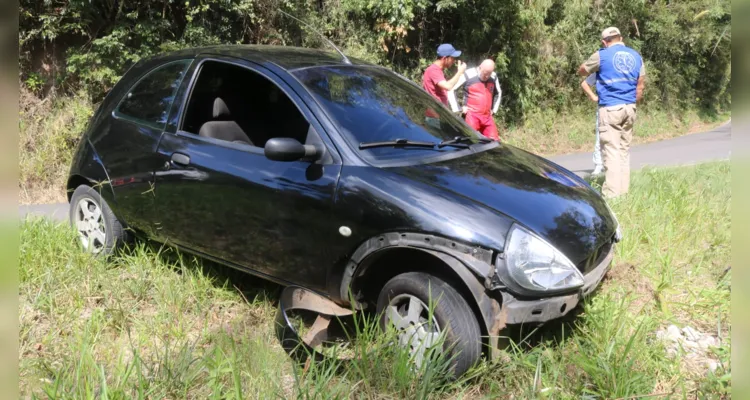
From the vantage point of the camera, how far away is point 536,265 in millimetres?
2666

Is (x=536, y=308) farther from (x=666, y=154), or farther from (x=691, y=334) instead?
(x=666, y=154)

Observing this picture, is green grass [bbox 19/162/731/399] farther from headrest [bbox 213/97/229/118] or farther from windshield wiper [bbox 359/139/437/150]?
headrest [bbox 213/97/229/118]

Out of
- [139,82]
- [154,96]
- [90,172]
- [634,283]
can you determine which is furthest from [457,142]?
[90,172]

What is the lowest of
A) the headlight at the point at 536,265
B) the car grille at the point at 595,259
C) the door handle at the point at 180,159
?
the car grille at the point at 595,259

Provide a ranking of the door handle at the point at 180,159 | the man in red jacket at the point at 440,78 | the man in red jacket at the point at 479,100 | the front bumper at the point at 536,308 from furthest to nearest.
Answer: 1. the man in red jacket at the point at 440,78
2. the man in red jacket at the point at 479,100
3. the door handle at the point at 180,159
4. the front bumper at the point at 536,308

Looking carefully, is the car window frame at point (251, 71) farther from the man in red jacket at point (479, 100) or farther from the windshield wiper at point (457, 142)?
the man in red jacket at point (479, 100)

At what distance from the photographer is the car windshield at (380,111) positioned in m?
3.32

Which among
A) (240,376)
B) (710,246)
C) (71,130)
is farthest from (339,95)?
(71,130)

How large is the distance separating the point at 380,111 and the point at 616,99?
4121 mm

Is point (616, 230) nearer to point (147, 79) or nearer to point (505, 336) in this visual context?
point (505, 336)

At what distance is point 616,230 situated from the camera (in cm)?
345

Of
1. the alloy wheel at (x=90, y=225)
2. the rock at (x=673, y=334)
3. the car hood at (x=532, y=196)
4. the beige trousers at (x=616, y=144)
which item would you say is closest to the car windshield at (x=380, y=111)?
the car hood at (x=532, y=196)

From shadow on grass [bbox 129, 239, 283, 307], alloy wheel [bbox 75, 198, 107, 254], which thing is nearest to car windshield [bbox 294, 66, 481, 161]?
shadow on grass [bbox 129, 239, 283, 307]

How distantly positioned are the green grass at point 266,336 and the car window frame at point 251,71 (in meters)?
0.94
